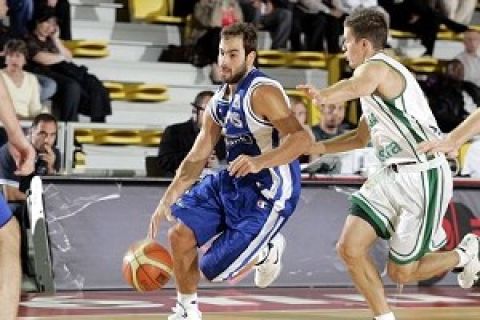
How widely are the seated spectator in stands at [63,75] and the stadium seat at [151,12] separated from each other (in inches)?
70.8

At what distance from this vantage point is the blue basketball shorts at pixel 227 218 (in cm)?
657

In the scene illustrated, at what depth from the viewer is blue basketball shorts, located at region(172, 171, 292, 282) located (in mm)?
6566

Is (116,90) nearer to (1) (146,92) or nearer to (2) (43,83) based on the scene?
(1) (146,92)

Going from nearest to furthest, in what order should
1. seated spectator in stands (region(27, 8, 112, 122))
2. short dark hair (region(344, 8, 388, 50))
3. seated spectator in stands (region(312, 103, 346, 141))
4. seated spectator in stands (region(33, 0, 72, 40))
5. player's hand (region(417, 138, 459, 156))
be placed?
1. player's hand (region(417, 138, 459, 156))
2. short dark hair (region(344, 8, 388, 50))
3. seated spectator in stands (region(312, 103, 346, 141))
4. seated spectator in stands (region(27, 8, 112, 122))
5. seated spectator in stands (region(33, 0, 72, 40))

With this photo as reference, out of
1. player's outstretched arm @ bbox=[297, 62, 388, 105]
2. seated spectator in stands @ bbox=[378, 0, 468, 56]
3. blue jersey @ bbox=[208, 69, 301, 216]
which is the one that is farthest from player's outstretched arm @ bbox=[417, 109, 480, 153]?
seated spectator in stands @ bbox=[378, 0, 468, 56]

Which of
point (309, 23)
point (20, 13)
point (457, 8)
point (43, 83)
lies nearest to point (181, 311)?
point (43, 83)

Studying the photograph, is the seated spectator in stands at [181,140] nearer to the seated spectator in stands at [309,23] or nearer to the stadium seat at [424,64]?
the seated spectator in stands at [309,23]

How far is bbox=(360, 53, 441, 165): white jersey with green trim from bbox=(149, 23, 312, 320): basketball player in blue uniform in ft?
1.50

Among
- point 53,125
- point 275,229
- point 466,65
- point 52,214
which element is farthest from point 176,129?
point 466,65

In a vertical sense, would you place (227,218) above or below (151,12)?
above

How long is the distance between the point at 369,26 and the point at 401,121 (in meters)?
0.56

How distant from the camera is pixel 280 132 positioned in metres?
6.47

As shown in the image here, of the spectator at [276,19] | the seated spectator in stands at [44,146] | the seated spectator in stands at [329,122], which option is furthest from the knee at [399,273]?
the spectator at [276,19]

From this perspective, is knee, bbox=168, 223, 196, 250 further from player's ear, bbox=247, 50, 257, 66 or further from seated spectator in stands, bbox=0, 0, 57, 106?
seated spectator in stands, bbox=0, 0, 57, 106
